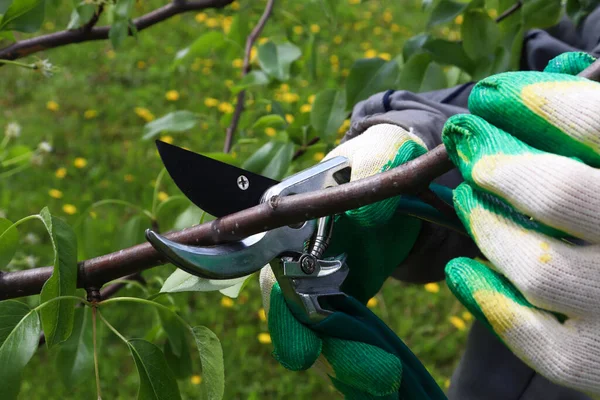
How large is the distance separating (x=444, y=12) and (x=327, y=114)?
29 cm

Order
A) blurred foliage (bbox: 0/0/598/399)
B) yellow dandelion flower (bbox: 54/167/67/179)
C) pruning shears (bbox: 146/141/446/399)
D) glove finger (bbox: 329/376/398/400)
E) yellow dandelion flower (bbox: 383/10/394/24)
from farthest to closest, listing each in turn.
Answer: yellow dandelion flower (bbox: 383/10/394/24) → yellow dandelion flower (bbox: 54/167/67/179) → blurred foliage (bbox: 0/0/598/399) → glove finger (bbox: 329/376/398/400) → pruning shears (bbox: 146/141/446/399)

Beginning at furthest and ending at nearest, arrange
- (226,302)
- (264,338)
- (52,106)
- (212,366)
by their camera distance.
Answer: (52,106)
(226,302)
(264,338)
(212,366)

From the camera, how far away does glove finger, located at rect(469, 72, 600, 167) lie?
0.60m

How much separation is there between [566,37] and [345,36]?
→ 2793 millimetres

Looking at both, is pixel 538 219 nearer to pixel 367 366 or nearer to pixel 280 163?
pixel 367 366

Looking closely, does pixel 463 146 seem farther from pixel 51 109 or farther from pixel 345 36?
pixel 345 36

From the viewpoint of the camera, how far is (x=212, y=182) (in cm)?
70

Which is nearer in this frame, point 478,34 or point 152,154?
point 478,34

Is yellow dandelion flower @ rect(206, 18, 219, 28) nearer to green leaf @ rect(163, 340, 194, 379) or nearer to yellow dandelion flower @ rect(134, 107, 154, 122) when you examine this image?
yellow dandelion flower @ rect(134, 107, 154, 122)

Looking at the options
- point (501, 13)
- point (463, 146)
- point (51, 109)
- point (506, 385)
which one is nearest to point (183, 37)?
point (51, 109)

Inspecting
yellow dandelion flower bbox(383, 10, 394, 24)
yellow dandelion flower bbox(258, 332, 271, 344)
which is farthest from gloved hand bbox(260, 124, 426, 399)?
yellow dandelion flower bbox(383, 10, 394, 24)

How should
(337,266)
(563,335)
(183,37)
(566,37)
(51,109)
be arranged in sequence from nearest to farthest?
(563,335)
(337,266)
(566,37)
(51,109)
(183,37)

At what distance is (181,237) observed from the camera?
27.5 inches

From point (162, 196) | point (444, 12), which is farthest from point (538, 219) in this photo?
point (162, 196)
